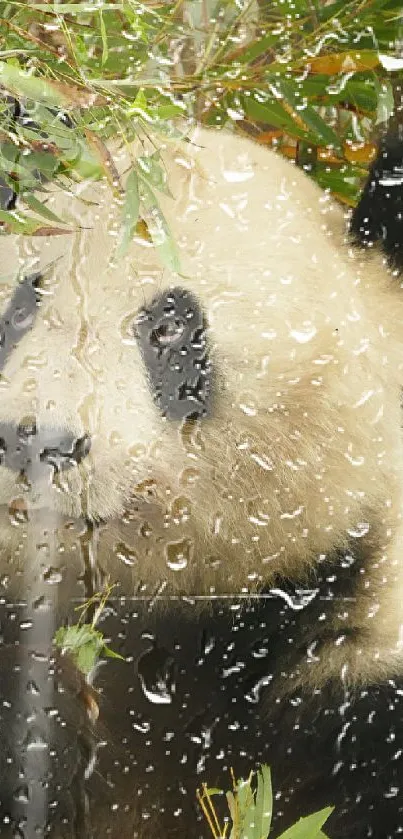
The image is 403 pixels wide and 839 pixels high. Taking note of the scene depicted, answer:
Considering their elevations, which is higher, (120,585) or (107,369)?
(107,369)

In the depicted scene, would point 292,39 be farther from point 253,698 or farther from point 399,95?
point 253,698

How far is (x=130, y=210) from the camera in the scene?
0.66 metres

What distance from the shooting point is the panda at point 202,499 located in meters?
0.66

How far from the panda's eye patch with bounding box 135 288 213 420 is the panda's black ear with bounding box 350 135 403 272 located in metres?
0.15

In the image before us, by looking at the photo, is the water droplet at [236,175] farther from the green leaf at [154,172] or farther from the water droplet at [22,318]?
the water droplet at [22,318]

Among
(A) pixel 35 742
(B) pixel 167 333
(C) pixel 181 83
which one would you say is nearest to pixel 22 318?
(B) pixel 167 333

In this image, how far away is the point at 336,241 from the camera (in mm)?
718

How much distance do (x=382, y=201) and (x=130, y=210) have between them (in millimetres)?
213

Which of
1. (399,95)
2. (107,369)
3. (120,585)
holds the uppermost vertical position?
(399,95)

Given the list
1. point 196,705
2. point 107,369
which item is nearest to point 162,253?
point 107,369

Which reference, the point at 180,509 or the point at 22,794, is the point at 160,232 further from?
the point at 22,794

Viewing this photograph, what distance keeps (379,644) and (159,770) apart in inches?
7.9

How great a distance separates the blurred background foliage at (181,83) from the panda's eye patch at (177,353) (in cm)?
7

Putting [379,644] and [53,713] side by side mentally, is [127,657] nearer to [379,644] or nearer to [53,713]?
[53,713]
